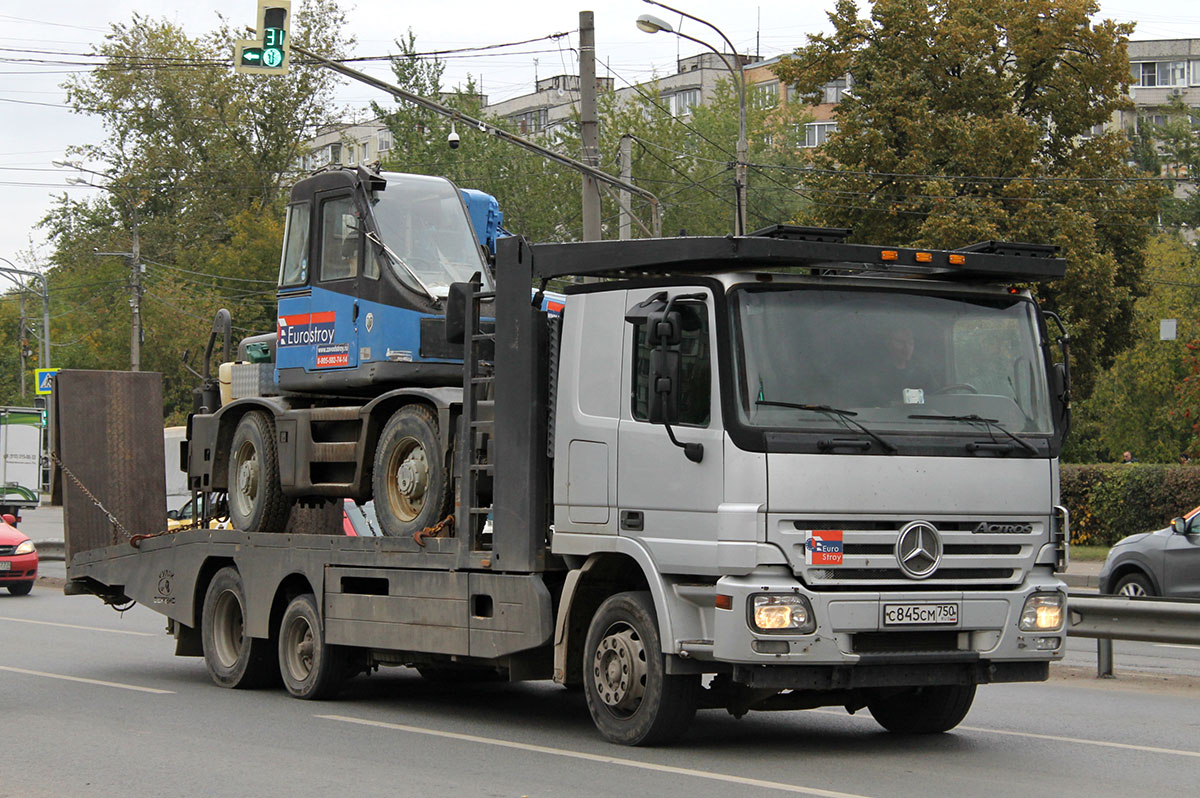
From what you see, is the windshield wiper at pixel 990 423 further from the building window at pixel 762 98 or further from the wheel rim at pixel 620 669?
the building window at pixel 762 98

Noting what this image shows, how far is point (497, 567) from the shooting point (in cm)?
982

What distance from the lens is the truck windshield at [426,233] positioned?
11805mm

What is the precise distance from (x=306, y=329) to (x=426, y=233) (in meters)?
1.18

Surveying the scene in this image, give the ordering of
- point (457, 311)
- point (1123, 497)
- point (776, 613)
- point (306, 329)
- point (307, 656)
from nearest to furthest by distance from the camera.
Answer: point (776, 613) → point (457, 311) → point (307, 656) → point (306, 329) → point (1123, 497)

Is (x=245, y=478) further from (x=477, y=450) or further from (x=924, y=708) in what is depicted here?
(x=924, y=708)

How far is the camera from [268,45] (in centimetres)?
1803

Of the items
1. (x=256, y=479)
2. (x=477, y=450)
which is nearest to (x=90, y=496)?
(x=256, y=479)

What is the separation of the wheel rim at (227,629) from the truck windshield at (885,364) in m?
5.89

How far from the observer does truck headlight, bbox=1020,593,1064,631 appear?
28.8 feet

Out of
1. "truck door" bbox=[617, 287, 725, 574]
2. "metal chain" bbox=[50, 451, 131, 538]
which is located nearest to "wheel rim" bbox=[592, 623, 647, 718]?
"truck door" bbox=[617, 287, 725, 574]

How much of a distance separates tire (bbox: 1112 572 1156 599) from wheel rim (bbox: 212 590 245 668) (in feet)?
35.0

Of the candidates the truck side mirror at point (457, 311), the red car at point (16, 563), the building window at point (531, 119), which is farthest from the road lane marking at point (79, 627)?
the building window at point (531, 119)

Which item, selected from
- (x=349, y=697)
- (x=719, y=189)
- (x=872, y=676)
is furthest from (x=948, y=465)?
(x=719, y=189)

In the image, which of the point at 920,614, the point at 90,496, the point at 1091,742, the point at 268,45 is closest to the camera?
the point at 920,614
